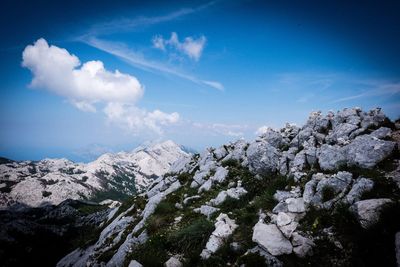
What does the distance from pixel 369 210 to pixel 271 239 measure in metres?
4.62

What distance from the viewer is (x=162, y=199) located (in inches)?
966

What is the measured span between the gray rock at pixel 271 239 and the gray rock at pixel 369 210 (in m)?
3.42

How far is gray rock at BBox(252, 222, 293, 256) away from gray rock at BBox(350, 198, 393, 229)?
3.42 m

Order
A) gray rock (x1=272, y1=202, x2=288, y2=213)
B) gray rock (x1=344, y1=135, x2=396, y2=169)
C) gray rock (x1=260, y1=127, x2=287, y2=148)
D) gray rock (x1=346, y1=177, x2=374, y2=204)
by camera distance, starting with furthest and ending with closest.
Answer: gray rock (x1=260, y1=127, x2=287, y2=148) → gray rock (x1=344, y1=135, x2=396, y2=169) → gray rock (x1=272, y1=202, x2=288, y2=213) → gray rock (x1=346, y1=177, x2=374, y2=204)

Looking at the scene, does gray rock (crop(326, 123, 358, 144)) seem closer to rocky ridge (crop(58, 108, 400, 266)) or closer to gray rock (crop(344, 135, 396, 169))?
rocky ridge (crop(58, 108, 400, 266))

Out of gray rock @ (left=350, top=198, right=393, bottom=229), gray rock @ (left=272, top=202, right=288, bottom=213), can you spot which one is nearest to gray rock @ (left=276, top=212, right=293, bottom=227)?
gray rock @ (left=272, top=202, right=288, bottom=213)

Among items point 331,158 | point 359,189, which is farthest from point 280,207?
point 331,158

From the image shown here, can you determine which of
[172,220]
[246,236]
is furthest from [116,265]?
[246,236]

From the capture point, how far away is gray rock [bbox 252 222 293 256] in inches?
433

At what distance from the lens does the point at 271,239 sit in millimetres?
11648

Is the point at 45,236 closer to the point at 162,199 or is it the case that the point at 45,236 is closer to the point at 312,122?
the point at 162,199

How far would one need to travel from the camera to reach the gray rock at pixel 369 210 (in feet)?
33.5

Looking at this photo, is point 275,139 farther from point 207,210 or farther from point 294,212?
point 294,212

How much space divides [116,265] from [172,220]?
16.6 ft
